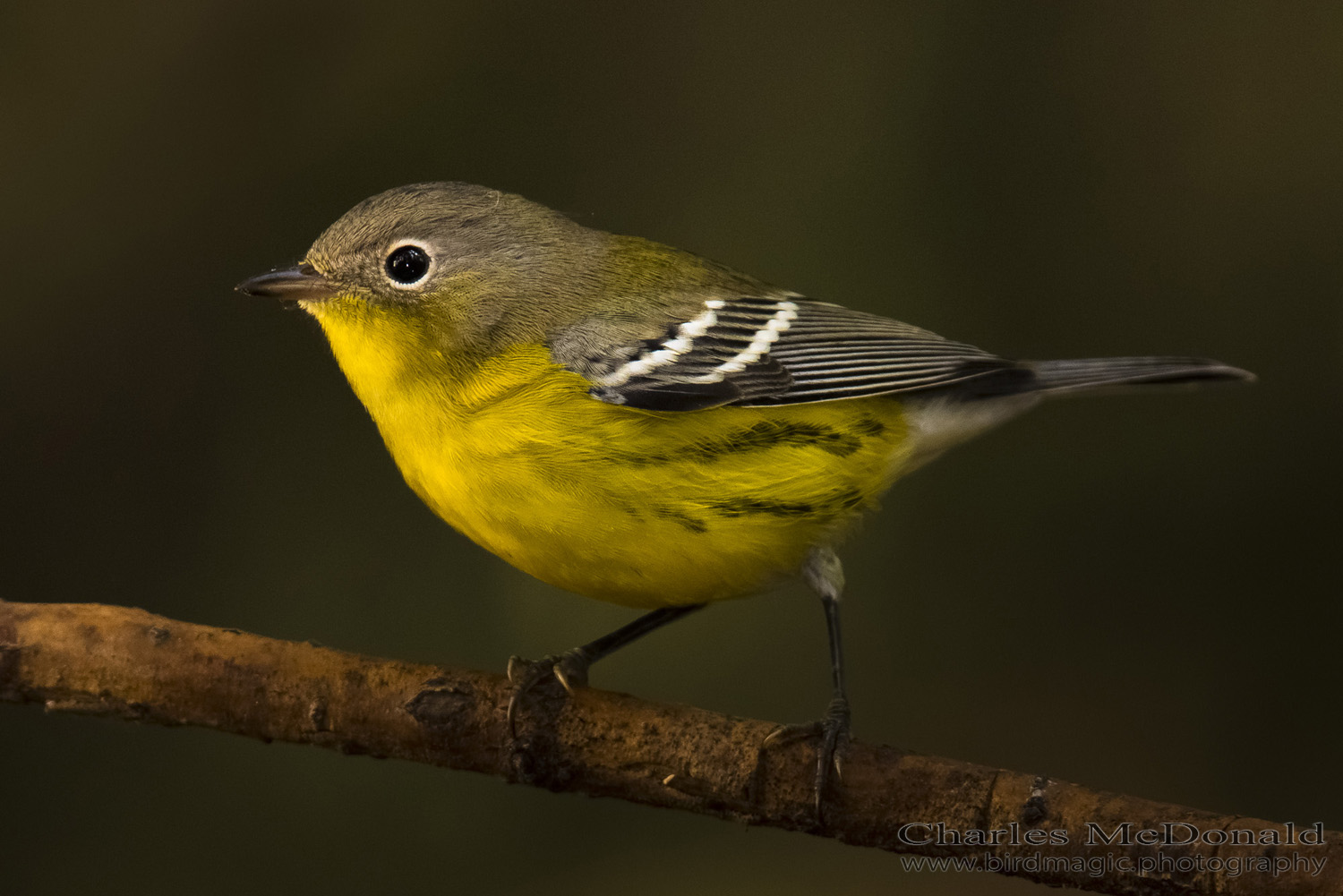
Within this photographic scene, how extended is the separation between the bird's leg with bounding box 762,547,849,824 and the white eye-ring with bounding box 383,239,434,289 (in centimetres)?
114

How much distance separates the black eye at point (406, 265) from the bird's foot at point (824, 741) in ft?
4.41

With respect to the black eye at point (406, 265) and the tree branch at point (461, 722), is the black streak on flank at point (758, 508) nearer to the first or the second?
the tree branch at point (461, 722)

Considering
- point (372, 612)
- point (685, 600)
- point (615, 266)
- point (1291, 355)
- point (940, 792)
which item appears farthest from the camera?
point (372, 612)

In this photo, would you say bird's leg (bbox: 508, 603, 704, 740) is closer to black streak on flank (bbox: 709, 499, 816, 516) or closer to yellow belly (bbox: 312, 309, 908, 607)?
yellow belly (bbox: 312, 309, 908, 607)

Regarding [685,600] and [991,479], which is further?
[991,479]

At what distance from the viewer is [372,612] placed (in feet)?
13.7

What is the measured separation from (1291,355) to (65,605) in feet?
11.6

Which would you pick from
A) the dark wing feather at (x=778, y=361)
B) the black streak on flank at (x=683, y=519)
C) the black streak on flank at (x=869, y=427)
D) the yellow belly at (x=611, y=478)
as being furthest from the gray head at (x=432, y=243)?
the black streak on flank at (x=869, y=427)

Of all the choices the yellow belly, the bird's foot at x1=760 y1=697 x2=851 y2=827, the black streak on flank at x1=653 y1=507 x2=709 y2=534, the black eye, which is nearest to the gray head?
the black eye

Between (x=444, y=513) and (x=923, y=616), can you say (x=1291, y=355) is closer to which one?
(x=923, y=616)

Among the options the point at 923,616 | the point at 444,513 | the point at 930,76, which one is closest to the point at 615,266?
the point at 444,513

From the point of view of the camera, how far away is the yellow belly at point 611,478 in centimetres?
268

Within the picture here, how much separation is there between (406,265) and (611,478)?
743mm

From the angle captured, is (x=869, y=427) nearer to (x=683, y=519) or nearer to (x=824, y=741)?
(x=683, y=519)
